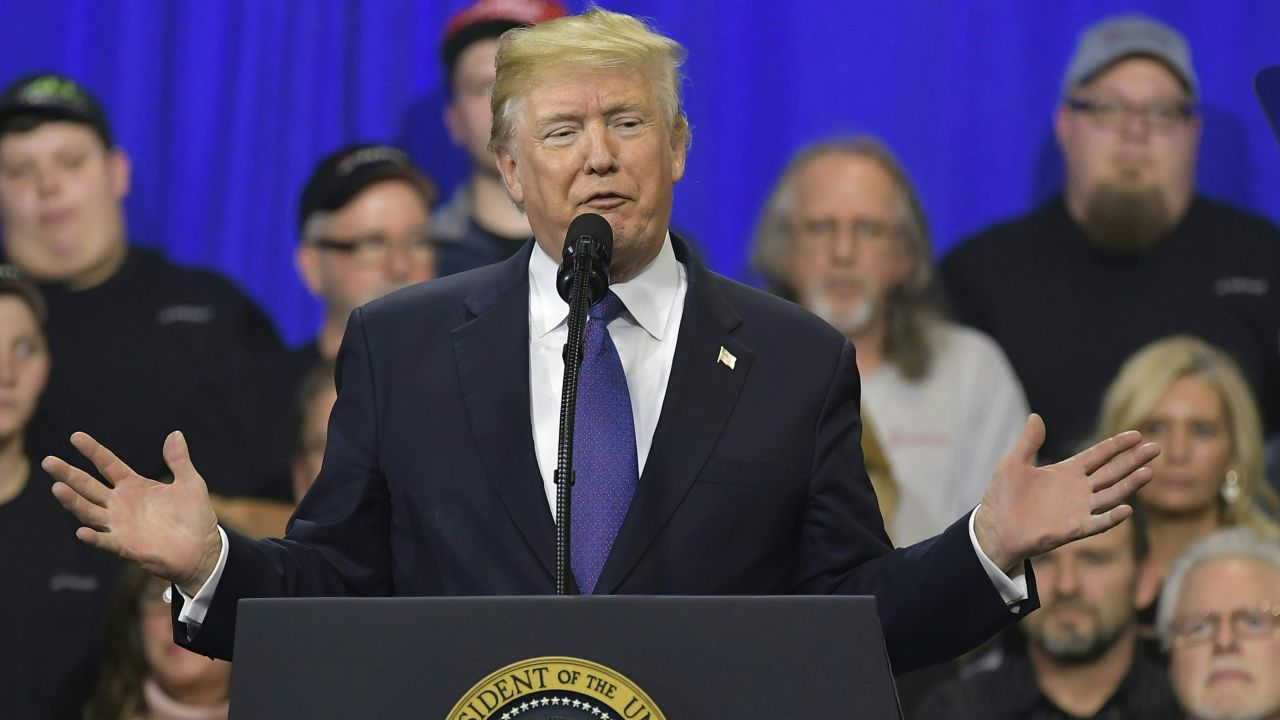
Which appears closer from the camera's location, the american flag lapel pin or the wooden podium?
the wooden podium

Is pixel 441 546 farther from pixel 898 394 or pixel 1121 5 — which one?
pixel 1121 5

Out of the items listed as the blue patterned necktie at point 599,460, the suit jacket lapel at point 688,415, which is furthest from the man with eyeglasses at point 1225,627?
the blue patterned necktie at point 599,460

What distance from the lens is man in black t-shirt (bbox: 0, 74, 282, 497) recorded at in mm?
4047

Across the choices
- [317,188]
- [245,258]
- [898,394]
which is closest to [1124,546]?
[898,394]

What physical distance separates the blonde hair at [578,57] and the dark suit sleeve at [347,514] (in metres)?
0.30

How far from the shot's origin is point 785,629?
1504 millimetres

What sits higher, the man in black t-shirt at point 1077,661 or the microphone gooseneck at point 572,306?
the microphone gooseneck at point 572,306

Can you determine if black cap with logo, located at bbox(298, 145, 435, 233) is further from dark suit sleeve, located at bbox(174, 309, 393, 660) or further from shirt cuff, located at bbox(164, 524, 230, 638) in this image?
shirt cuff, located at bbox(164, 524, 230, 638)

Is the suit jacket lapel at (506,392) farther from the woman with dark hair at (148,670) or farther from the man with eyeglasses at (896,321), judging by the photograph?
the man with eyeglasses at (896,321)

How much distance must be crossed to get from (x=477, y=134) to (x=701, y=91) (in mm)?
772

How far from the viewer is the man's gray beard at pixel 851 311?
407 cm

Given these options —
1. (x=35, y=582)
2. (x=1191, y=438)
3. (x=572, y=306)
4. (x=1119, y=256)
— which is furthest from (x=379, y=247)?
(x=572, y=306)

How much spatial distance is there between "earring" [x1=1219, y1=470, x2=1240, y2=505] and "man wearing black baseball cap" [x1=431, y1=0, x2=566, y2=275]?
1560 mm

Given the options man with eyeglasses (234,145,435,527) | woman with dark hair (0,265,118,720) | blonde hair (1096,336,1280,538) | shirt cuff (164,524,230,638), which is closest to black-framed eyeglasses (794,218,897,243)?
blonde hair (1096,336,1280,538)
